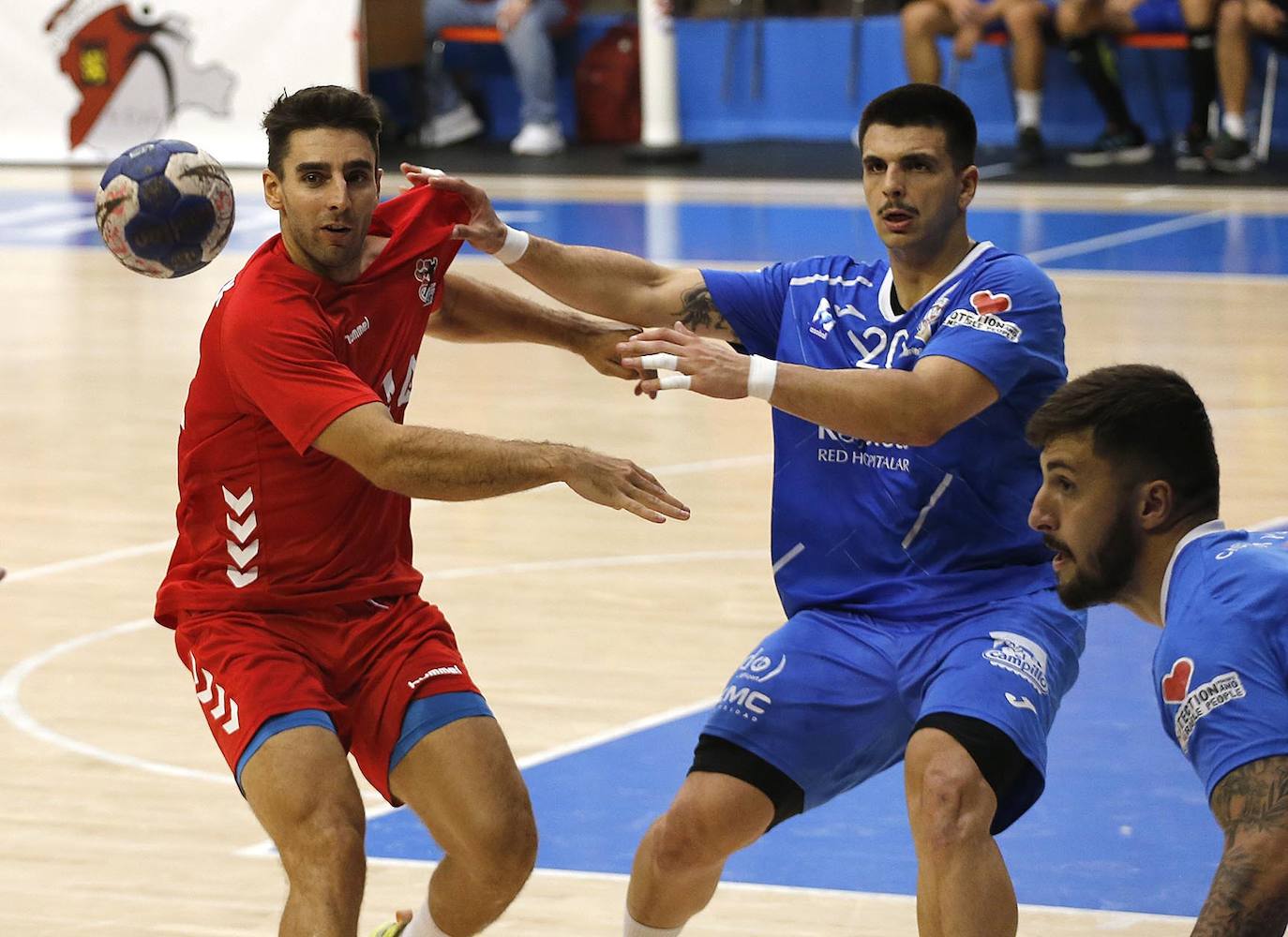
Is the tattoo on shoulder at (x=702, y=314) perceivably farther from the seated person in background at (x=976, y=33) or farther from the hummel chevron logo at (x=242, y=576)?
the seated person in background at (x=976, y=33)

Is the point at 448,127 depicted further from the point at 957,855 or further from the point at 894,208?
the point at 957,855

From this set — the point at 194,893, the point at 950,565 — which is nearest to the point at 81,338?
the point at 194,893

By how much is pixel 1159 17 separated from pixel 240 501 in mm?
13958

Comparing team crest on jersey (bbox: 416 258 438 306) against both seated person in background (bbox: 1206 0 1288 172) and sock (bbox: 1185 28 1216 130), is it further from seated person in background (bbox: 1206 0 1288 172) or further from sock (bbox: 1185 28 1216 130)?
sock (bbox: 1185 28 1216 130)

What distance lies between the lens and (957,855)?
4.02 metres

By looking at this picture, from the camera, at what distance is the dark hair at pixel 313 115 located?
14.6 feet

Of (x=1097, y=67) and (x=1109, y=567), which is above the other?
(x=1109, y=567)

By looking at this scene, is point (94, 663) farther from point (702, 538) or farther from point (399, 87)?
point (399, 87)

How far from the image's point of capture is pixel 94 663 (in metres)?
6.87

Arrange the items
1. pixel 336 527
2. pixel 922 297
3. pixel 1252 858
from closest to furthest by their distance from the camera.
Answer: pixel 1252 858, pixel 336 527, pixel 922 297

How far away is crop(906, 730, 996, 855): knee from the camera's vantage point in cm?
→ 404

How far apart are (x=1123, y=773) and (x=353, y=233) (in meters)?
2.78

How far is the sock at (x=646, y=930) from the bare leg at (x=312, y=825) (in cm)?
68

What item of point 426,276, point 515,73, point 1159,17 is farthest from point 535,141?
point 426,276
